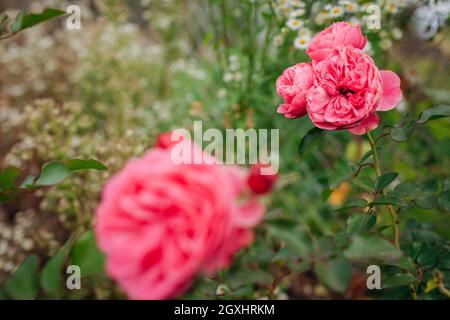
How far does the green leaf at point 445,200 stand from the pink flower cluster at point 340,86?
0.17 metres

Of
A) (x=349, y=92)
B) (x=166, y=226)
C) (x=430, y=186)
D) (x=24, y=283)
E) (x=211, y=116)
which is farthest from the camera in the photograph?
(x=211, y=116)

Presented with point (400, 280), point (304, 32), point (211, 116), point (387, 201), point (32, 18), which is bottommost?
point (400, 280)

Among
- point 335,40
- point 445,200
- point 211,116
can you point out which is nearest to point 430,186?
point 445,200

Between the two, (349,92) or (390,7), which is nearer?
(349,92)

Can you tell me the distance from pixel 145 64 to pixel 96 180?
100cm

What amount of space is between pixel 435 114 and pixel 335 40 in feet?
0.53

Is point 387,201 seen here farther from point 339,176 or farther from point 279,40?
point 279,40

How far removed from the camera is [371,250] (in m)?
0.40

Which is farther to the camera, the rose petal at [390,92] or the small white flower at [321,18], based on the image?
the small white flower at [321,18]

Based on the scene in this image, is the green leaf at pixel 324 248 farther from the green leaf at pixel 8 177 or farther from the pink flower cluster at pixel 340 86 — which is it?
the green leaf at pixel 8 177

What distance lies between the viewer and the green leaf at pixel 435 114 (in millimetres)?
523

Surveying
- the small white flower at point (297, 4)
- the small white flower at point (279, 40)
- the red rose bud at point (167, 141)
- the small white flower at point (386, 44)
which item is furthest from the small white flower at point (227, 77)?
the red rose bud at point (167, 141)

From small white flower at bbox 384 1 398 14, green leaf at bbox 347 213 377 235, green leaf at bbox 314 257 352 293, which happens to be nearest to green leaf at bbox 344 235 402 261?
green leaf at bbox 314 257 352 293

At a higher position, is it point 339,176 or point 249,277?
point 339,176
